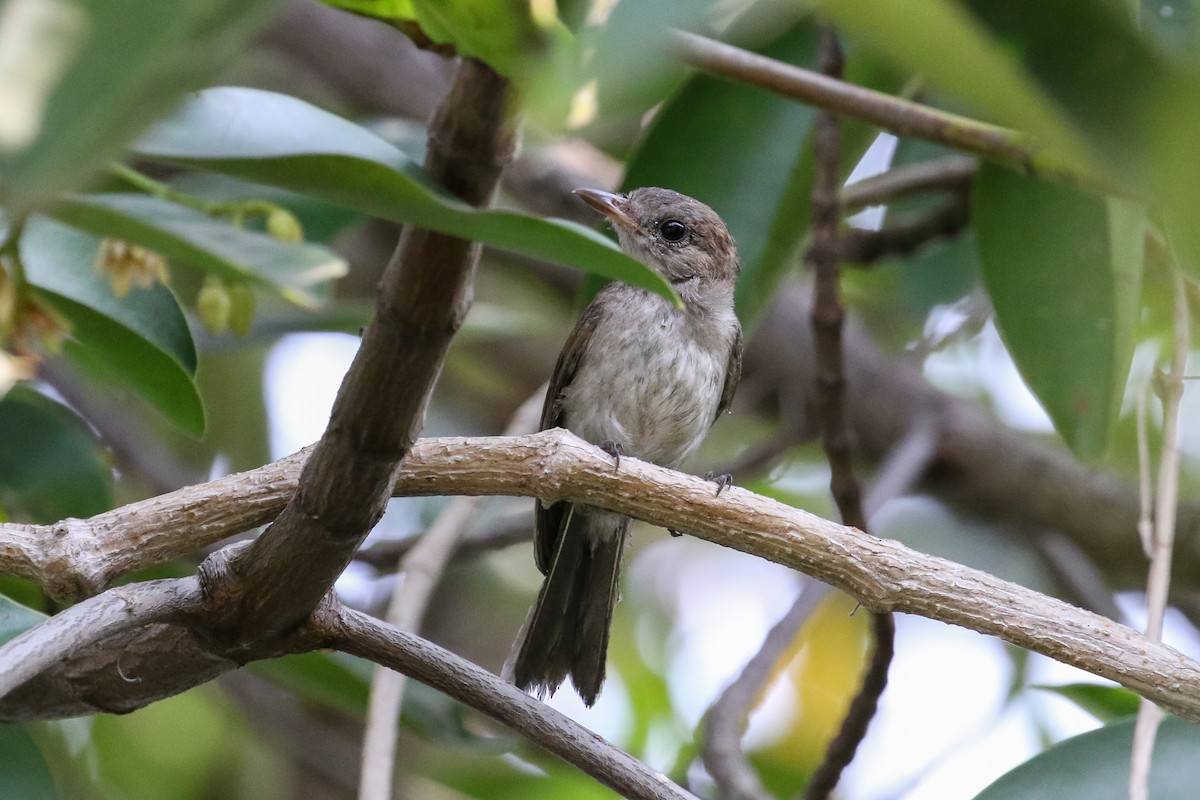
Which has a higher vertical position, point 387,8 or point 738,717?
point 387,8

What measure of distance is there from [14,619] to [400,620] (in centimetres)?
130

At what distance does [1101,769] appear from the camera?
256 centimetres

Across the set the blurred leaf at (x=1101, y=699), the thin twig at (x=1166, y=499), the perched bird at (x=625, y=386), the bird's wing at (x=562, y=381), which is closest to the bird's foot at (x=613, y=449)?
the perched bird at (x=625, y=386)

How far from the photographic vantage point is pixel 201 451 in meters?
5.54

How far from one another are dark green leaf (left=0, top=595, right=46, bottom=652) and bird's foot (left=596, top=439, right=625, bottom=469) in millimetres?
1032

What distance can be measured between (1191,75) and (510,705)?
1.70 meters

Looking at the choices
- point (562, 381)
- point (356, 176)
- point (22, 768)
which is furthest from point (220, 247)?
point (562, 381)

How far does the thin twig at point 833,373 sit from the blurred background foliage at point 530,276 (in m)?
0.27

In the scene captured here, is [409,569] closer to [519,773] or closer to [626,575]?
[519,773]

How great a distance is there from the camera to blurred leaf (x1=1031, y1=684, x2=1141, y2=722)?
3232 millimetres

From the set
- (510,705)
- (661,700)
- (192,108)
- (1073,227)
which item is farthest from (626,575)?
(192,108)

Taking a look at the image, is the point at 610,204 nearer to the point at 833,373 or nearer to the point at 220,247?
the point at 833,373

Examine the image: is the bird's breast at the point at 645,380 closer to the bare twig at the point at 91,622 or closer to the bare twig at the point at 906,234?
the bare twig at the point at 906,234

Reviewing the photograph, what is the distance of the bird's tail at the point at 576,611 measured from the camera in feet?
11.6
